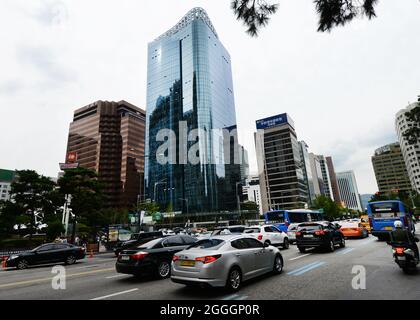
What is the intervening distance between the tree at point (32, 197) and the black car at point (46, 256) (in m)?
16.4

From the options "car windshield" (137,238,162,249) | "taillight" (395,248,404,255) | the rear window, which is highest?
the rear window

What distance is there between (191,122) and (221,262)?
95.9 m

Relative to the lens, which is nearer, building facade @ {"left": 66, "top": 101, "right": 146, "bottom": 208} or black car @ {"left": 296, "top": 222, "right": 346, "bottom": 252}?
black car @ {"left": 296, "top": 222, "right": 346, "bottom": 252}

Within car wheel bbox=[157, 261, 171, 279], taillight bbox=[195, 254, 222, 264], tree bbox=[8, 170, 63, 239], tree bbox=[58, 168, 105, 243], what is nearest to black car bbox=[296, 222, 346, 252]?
car wheel bbox=[157, 261, 171, 279]


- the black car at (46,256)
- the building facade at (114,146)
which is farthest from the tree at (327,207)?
the black car at (46,256)

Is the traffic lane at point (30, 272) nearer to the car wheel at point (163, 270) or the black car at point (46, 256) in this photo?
the black car at point (46, 256)

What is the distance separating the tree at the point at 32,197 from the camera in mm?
28703

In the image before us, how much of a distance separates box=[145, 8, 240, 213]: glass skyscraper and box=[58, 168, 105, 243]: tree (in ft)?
194

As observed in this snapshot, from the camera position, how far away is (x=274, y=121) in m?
130

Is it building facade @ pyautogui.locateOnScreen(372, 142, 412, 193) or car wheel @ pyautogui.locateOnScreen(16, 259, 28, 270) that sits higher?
building facade @ pyautogui.locateOnScreen(372, 142, 412, 193)

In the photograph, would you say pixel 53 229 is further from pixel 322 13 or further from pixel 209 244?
pixel 322 13

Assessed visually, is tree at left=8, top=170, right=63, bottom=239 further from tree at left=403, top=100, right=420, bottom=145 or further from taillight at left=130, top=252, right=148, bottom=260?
tree at left=403, top=100, right=420, bottom=145

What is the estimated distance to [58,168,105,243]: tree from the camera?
99.1ft
